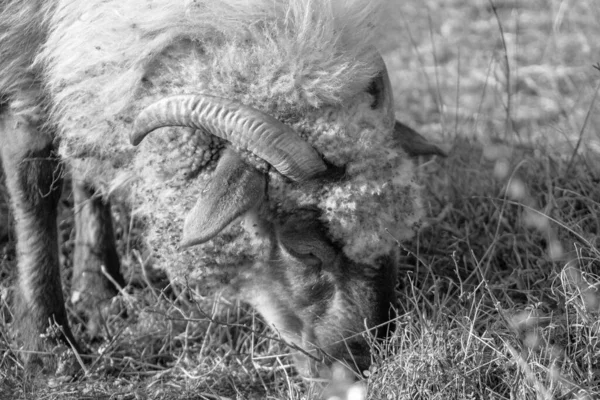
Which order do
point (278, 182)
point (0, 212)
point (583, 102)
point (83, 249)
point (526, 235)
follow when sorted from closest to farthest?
1. point (278, 182)
2. point (526, 235)
3. point (83, 249)
4. point (0, 212)
5. point (583, 102)

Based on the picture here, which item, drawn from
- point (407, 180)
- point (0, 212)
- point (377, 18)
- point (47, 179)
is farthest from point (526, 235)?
point (0, 212)

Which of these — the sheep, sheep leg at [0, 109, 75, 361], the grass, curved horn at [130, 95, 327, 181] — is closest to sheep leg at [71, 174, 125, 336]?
the grass

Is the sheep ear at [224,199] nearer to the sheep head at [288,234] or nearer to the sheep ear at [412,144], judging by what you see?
the sheep head at [288,234]

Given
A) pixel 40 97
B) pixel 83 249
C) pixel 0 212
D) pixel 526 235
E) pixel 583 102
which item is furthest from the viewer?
pixel 583 102

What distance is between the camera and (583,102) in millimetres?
5316

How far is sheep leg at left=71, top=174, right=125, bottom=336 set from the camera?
442 cm

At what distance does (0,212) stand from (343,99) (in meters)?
2.77

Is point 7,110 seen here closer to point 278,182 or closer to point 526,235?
point 278,182

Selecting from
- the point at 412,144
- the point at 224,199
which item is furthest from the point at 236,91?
the point at 412,144

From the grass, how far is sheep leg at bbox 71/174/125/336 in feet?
0.41

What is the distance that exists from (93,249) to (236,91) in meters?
1.91

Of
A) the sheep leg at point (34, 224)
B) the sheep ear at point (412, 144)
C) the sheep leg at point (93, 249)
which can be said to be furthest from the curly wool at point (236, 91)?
the sheep leg at point (93, 249)

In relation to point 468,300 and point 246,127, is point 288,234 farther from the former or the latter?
point 468,300

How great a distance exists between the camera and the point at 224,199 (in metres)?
2.79
